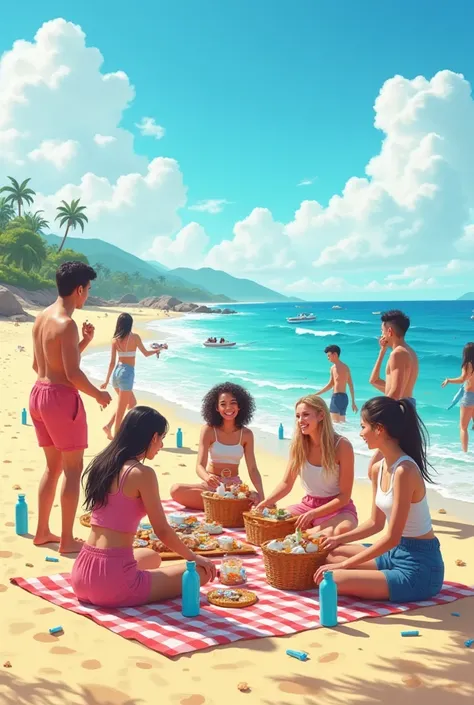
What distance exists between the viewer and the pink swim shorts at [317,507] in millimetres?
6340

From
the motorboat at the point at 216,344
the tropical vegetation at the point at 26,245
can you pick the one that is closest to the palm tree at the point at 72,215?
the tropical vegetation at the point at 26,245

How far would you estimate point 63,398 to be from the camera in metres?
6.27

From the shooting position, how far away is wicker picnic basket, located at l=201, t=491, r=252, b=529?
7.15m

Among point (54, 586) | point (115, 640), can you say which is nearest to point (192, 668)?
point (115, 640)

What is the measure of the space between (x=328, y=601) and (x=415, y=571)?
0.80 meters

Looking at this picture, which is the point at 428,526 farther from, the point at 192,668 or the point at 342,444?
the point at 192,668

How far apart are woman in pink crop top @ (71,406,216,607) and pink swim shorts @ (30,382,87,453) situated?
1.27 meters

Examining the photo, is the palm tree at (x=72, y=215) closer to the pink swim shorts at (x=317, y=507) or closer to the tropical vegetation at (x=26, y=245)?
the tropical vegetation at (x=26, y=245)

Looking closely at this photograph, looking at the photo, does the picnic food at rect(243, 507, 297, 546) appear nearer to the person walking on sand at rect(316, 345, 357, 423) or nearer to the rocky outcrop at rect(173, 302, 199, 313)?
the person walking on sand at rect(316, 345, 357, 423)

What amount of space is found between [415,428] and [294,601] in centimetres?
153

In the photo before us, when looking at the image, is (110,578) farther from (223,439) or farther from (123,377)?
(123,377)

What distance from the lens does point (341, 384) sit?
1237 centimetres

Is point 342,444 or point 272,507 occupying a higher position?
point 342,444

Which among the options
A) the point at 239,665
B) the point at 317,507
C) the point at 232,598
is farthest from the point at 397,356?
the point at 239,665
